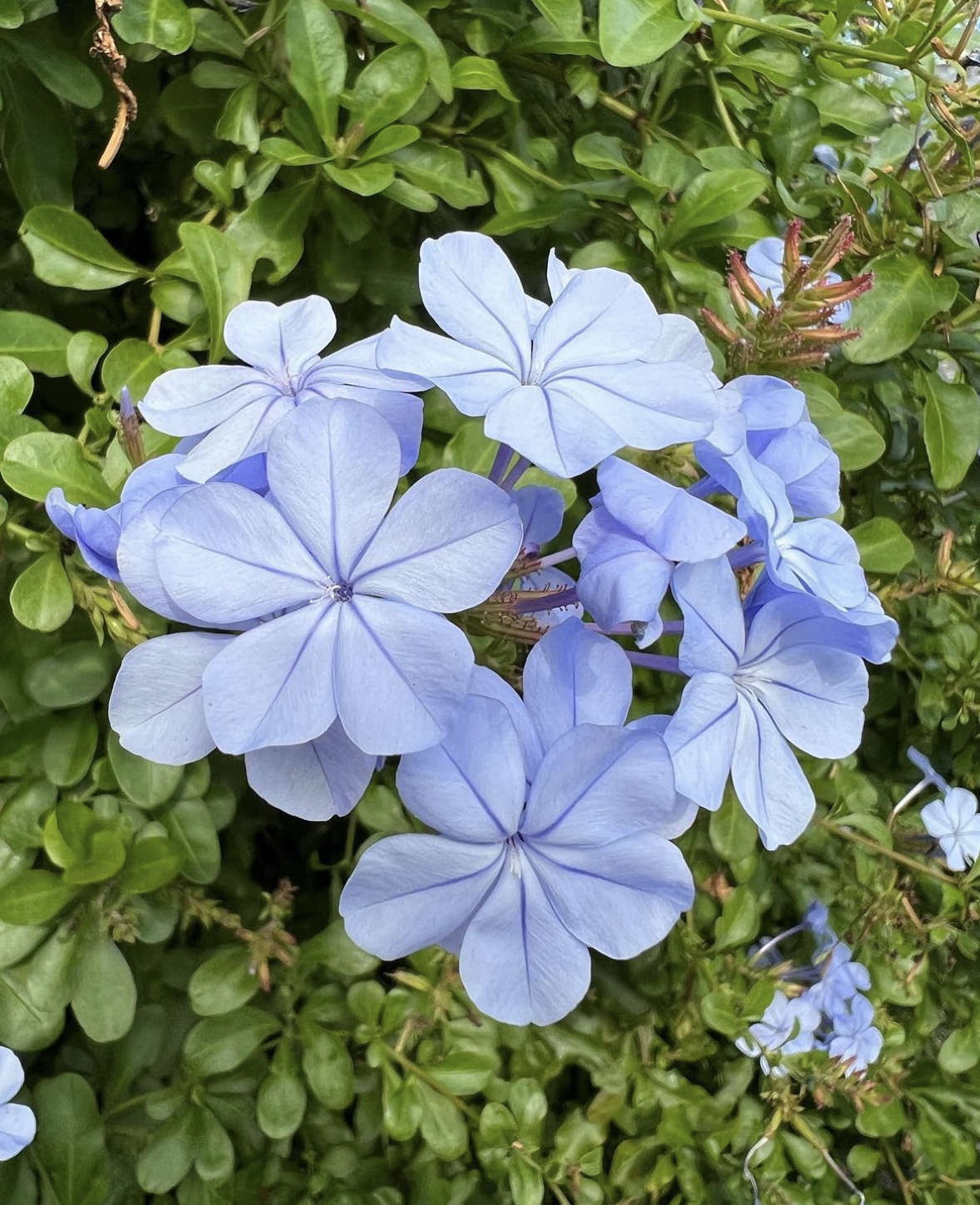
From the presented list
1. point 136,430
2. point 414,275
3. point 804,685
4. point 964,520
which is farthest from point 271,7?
point 964,520

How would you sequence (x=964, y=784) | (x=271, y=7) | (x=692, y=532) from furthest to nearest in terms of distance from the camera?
(x=964, y=784), (x=271, y=7), (x=692, y=532)

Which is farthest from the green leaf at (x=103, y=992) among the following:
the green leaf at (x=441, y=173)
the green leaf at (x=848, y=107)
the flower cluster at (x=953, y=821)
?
the green leaf at (x=848, y=107)

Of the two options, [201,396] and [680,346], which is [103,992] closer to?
[201,396]

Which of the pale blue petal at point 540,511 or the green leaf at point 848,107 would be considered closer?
the pale blue petal at point 540,511

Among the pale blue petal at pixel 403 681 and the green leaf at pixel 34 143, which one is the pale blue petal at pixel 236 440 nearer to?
the pale blue petal at pixel 403 681

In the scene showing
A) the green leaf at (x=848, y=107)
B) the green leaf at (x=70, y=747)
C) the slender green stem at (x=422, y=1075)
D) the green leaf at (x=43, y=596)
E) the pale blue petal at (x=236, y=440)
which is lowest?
the slender green stem at (x=422, y=1075)

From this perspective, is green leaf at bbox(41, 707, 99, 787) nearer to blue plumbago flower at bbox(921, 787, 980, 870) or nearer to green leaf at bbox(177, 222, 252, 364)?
green leaf at bbox(177, 222, 252, 364)

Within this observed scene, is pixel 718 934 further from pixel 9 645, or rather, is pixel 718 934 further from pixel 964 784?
pixel 9 645

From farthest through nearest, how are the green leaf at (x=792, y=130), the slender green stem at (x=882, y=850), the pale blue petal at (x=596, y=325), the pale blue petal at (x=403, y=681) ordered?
the slender green stem at (x=882, y=850) < the green leaf at (x=792, y=130) < the pale blue petal at (x=596, y=325) < the pale blue petal at (x=403, y=681)
